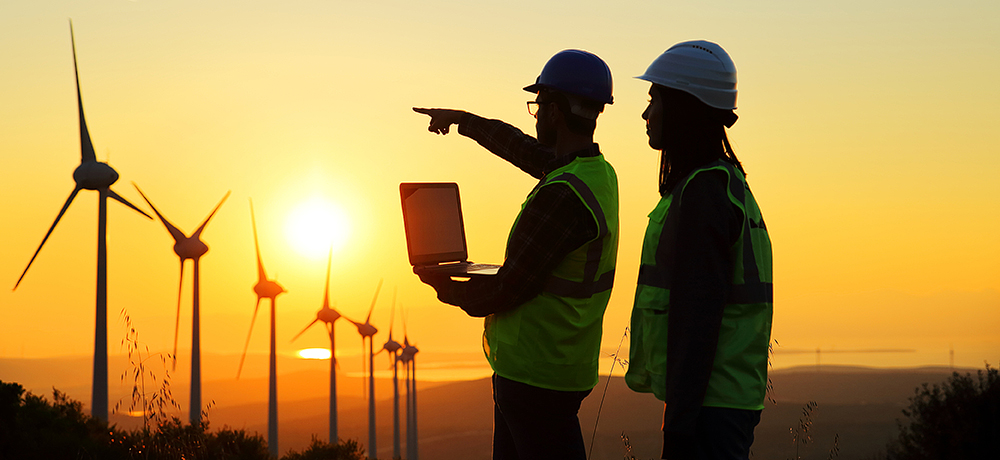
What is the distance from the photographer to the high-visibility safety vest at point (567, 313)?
14.7 ft

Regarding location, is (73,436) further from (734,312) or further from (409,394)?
(409,394)

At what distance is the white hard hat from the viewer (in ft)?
12.5

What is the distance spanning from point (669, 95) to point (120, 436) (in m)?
12.5

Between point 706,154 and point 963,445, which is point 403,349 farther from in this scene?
point 706,154

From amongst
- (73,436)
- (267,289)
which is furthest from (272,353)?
(73,436)

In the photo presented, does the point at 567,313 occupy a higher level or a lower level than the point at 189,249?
lower

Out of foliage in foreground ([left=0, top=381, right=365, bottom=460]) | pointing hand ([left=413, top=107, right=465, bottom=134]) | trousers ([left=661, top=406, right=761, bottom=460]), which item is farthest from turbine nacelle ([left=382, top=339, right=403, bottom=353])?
trousers ([left=661, top=406, right=761, bottom=460])

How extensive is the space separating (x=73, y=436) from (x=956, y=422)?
111ft

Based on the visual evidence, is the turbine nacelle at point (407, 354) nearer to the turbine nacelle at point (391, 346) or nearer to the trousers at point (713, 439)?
the turbine nacelle at point (391, 346)

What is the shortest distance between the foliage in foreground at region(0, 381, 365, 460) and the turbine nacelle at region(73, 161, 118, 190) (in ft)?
59.5

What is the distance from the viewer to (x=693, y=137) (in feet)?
12.5

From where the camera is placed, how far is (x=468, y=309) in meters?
4.62

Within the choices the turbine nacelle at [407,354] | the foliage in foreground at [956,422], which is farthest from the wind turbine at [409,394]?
the foliage in foreground at [956,422]

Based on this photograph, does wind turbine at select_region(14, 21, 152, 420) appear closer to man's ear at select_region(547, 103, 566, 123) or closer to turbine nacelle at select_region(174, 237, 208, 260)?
turbine nacelle at select_region(174, 237, 208, 260)
